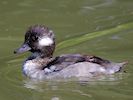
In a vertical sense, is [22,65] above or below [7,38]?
below

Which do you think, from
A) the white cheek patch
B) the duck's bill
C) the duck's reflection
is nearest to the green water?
the duck's reflection

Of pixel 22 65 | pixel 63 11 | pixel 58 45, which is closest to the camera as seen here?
pixel 22 65

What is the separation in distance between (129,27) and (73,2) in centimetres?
291

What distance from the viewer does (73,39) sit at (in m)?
13.5

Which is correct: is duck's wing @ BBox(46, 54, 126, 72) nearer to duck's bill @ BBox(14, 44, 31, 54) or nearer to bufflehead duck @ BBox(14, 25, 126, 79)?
bufflehead duck @ BBox(14, 25, 126, 79)

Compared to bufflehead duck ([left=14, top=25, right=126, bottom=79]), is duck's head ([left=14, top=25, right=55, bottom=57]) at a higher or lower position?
higher

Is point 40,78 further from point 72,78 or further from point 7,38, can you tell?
point 7,38

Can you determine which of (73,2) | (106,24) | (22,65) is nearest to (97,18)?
(106,24)

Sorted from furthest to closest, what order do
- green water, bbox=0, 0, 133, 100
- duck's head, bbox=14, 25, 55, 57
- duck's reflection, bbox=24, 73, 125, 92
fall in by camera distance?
duck's head, bbox=14, 25, 55, 57
duck's reflection, bbox=24, 73, 125, 92
green water, bbox=0, 0, 133, 100

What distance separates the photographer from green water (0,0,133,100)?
10.2 meters

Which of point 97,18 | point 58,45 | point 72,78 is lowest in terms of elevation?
point 72,78

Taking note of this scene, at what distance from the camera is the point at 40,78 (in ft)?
36.1

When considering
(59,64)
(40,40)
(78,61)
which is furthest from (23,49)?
(78,61)

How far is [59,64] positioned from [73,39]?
2740 mm
